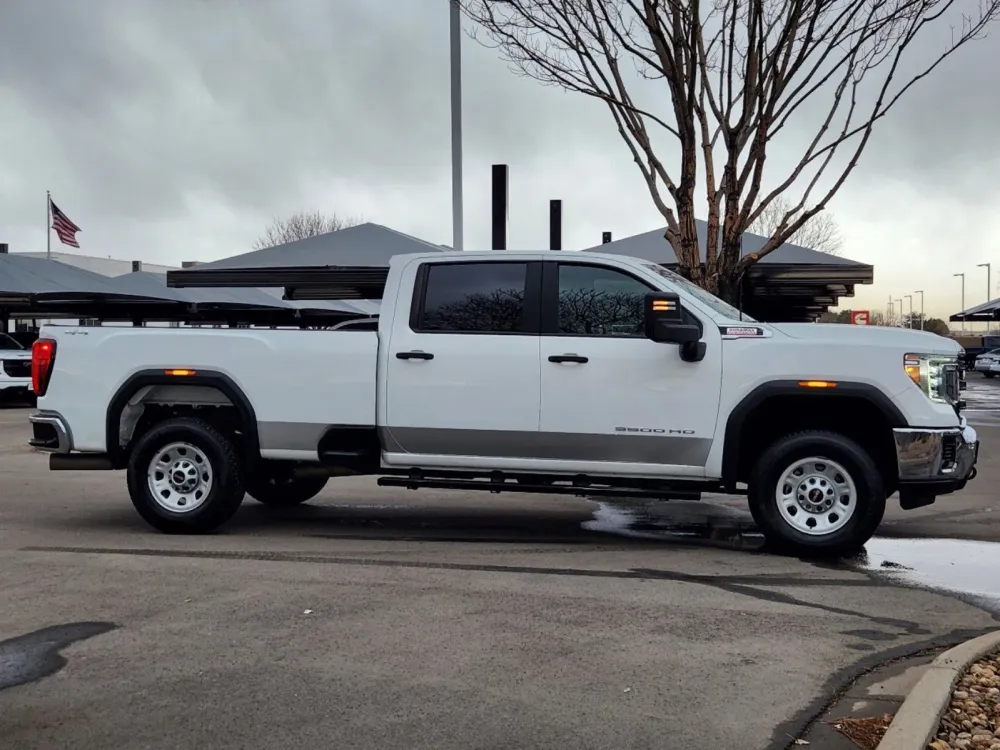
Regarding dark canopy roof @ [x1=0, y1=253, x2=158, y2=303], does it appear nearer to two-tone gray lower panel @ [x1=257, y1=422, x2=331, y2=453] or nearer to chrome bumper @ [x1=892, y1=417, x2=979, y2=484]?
two-tone gray lower panel @ [x1=257, y1=422, x2=331, y2=453]

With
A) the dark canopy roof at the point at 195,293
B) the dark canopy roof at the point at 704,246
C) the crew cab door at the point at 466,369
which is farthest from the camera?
the dark canopy roof at the point at 195,293

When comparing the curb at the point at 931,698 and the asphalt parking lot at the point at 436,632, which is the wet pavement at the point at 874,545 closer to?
the asphalt parking lot at the point at 436,632

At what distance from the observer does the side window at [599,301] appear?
792 cm

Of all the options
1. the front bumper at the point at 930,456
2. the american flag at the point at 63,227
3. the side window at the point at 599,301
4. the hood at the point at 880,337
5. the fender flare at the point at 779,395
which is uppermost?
the american flag at the point at 63,227

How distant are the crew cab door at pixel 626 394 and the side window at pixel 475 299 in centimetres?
33

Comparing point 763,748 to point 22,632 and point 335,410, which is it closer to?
point 22,632

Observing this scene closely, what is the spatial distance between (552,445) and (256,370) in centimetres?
231

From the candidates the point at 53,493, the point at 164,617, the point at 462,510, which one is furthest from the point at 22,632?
the point at 53,493

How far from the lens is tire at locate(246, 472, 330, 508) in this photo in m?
9.89

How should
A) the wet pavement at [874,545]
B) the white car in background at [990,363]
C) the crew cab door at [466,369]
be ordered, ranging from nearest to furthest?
1. the wet pavement at [874,545]
2. the crew cab door at [466,369]
3. the white car in background at [990,363]

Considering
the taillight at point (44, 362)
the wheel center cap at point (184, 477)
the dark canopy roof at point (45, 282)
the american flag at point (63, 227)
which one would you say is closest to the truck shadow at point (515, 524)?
the wheel center cap at point (184, 477)

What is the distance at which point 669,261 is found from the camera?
18.8 metres

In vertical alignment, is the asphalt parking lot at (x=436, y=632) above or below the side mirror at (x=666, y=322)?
below

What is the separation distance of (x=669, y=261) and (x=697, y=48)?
5.96 m
